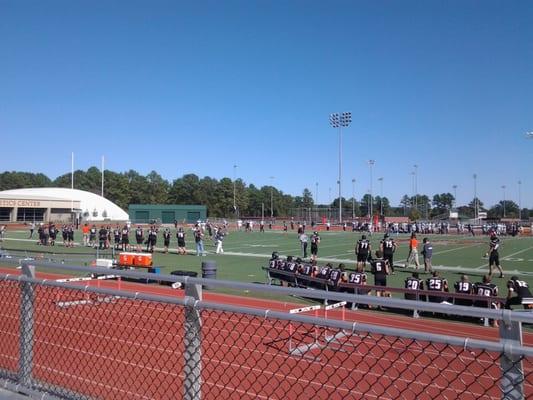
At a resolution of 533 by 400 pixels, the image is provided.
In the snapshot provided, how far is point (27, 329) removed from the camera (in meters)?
3.88

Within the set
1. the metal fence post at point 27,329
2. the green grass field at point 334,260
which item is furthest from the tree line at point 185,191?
the metal fence post at point 27,329

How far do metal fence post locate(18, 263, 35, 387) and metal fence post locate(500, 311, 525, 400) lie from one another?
3.20 metres

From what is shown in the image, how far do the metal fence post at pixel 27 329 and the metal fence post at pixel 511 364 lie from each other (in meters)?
3.20

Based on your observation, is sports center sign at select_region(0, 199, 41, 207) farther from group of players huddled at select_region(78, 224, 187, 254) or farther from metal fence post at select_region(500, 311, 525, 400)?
metal fence post at select_region(500, 311, 525, 400)

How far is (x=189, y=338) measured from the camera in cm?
297

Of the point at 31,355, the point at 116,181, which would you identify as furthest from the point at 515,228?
the point at 116,181

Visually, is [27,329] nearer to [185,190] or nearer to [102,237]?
[102,237]

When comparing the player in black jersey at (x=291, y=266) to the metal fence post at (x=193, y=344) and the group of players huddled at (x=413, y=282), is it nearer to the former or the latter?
the group of players huddled at (x=413, y=282)

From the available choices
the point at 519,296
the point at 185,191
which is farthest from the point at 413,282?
the point at 185,191

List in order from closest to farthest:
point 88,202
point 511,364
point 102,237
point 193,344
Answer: point 511,364, point 193,344, point 102,237, point 88,202

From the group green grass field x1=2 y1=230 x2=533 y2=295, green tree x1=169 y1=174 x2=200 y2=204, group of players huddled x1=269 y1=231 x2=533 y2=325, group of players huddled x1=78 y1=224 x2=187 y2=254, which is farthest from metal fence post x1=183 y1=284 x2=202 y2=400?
green tree x1=169 y1=174 x2=200 y2=204

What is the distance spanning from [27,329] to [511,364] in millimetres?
3339

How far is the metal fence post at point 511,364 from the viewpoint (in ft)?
6.53

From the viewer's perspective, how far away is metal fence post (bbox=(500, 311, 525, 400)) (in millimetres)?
1990
